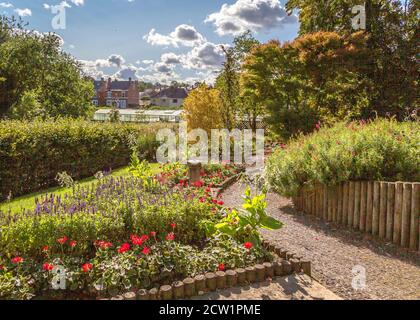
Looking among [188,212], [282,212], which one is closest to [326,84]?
[282,212]

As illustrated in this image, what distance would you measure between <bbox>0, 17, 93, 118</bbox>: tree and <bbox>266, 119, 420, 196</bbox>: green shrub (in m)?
17.9

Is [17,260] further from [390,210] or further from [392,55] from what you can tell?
[392,55]

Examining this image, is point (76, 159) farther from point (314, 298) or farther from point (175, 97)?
point (175, 97)

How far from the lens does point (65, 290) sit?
3293 mm

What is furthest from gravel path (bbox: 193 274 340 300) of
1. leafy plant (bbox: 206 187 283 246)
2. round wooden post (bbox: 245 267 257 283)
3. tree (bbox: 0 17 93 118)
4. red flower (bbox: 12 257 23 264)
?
tree (bbox: 0 17 93 118)

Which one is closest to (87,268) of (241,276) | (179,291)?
(179,291)

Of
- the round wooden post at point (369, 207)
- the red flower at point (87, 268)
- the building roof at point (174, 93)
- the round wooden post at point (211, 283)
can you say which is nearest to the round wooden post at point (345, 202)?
the round wooden post at point (369, 207)

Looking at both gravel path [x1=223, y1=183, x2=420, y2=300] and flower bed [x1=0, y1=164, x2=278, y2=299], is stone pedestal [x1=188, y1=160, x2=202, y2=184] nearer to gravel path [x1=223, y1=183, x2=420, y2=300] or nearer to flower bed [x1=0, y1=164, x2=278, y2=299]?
gravel path [x1=223, y1=183, x2=420, y2=300]

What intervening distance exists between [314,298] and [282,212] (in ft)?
9.95

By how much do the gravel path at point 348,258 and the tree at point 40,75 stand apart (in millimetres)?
18593

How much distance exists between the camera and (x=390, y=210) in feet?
15.4

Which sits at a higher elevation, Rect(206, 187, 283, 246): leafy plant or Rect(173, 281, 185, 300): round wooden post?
Rect(206, 187, 283, 246): leafy plant

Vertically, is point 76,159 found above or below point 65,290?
above

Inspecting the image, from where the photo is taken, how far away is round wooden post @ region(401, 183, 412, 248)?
4477 mm
